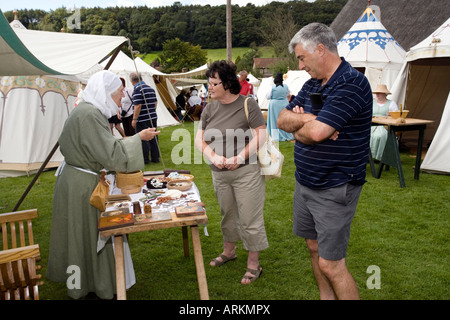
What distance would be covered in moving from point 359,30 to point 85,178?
939 centimetres

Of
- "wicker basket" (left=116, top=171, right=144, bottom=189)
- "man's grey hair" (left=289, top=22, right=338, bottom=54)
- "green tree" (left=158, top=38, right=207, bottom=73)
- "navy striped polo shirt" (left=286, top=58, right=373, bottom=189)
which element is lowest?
"wicker basket" (left=116, top=171, right=144, bottom=189)

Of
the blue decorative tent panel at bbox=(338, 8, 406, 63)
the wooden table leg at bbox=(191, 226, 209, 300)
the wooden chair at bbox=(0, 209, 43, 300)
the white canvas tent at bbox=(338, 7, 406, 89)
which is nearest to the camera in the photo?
the wooden chair at bbox=(0, 209, 43, 300)

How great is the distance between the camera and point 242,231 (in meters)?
2.86

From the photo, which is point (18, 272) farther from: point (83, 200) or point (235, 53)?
point (235, 53)

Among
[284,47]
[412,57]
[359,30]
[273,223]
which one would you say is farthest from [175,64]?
[273,223]

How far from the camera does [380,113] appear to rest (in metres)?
6.16

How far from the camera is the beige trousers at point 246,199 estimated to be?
8.95 feet

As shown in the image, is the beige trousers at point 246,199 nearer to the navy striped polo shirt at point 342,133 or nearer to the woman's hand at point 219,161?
the woman's hand at point 219,161

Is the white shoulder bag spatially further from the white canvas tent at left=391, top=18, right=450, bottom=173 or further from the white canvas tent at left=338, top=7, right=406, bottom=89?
the white canvas tent at left=338, top=7, right=406, bottom=89

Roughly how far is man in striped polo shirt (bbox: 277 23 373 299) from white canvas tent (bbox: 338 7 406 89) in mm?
7650

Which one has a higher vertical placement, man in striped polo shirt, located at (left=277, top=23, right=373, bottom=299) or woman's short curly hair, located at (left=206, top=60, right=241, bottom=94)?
woman's short curly hair, located at (left=206, top=60, right=241, bottom=94)

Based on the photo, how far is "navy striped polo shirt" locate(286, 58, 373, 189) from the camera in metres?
1.73

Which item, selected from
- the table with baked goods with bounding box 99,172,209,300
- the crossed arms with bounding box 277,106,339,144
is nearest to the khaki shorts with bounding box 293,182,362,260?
the crossed arms with bounding box 277,106,339,144
